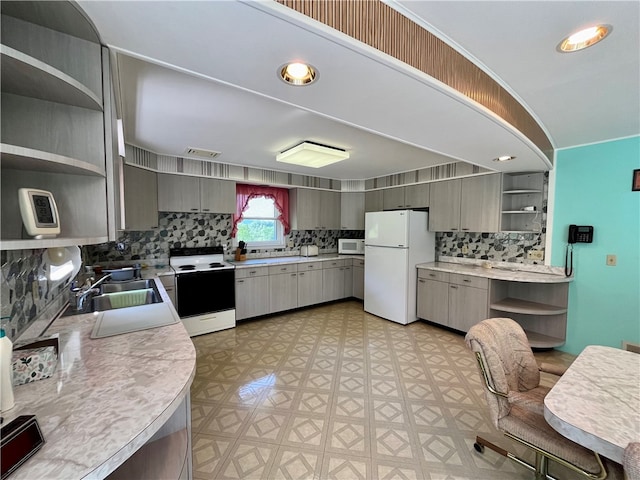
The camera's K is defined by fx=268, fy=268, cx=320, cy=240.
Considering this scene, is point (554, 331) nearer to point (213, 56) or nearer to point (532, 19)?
point (532, 19)

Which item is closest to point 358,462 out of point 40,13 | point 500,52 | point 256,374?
point 256,374

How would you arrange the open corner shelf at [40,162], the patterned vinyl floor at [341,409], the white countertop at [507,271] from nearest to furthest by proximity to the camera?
1. the open corner shelf at [40,162]
2. the patterned vinyl floor at [341,409]
3. the white countertop at [507,271]

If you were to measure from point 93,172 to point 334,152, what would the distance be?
2294 millimetres

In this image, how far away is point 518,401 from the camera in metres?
1.42

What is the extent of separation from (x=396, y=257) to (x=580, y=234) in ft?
6.63

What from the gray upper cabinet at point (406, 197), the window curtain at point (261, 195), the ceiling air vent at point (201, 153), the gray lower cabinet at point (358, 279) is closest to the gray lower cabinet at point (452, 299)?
the gray upper cabinet at point (406, 197)

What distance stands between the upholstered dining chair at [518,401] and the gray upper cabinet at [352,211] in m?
3.59

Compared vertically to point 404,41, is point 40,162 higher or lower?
lower

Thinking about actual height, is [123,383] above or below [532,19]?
below

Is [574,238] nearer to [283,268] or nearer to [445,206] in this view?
[445,206]

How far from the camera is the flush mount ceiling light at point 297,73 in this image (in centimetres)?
125

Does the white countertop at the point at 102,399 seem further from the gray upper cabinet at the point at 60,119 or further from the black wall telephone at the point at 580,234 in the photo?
the black wall telephone at the point at 580,234

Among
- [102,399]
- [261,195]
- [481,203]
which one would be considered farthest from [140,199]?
[481,203]

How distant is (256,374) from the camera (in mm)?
2604
